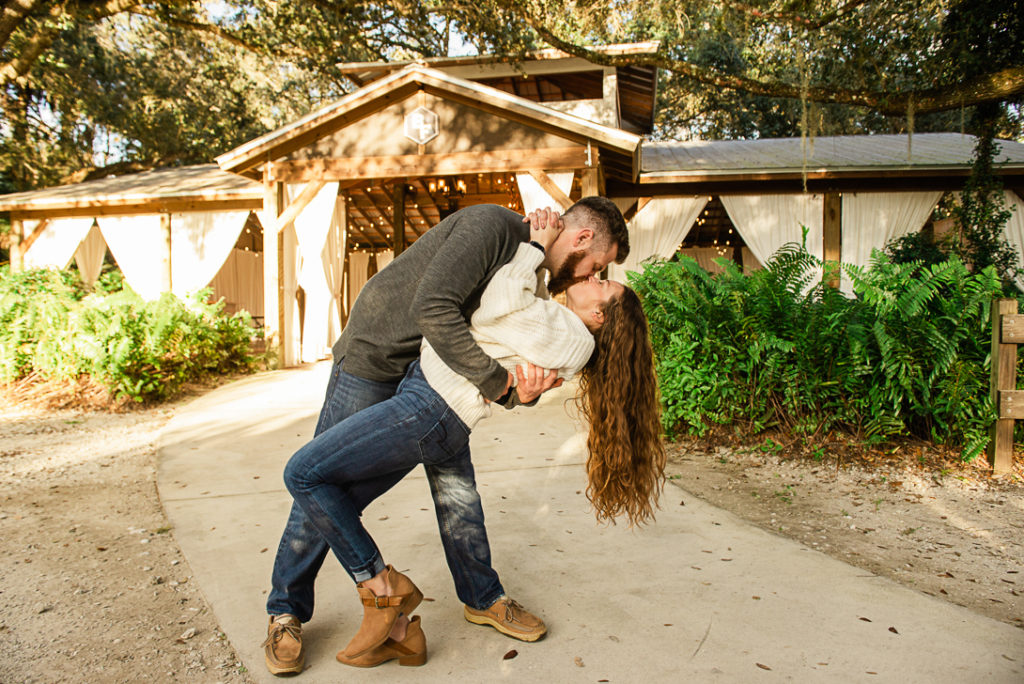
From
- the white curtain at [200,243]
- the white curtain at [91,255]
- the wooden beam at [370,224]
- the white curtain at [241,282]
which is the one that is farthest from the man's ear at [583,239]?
the white curtain at [241,282]

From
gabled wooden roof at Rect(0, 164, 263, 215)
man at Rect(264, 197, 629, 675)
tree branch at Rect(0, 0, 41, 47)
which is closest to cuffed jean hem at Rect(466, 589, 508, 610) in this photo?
man at Rect(264, 197, 629, 675)

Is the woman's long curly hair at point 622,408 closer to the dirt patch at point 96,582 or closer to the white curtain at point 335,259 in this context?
the dirt patch at point 96,582

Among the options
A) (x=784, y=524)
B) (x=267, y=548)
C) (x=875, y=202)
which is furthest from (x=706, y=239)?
(x=267, y=548)

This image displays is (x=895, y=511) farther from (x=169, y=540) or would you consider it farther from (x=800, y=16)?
(x=800, y=16)

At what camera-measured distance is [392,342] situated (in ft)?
7.70

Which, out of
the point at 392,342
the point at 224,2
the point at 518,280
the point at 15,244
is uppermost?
the point at 224,2

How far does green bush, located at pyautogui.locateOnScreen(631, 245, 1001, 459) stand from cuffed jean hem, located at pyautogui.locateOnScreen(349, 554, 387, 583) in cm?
358

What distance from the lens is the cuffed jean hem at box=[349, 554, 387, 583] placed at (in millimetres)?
2248

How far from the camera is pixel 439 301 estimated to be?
2.02 m

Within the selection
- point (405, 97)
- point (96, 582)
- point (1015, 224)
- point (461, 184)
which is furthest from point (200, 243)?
point (1015, 224)

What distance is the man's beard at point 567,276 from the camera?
236 centimetres

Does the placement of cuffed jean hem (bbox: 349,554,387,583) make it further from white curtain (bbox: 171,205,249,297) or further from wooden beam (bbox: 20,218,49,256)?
wooden beam (bbox: 20,218,49,256)

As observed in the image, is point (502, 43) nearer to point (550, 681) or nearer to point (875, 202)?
point (875, 202)

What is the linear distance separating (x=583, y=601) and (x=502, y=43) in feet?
31.0
